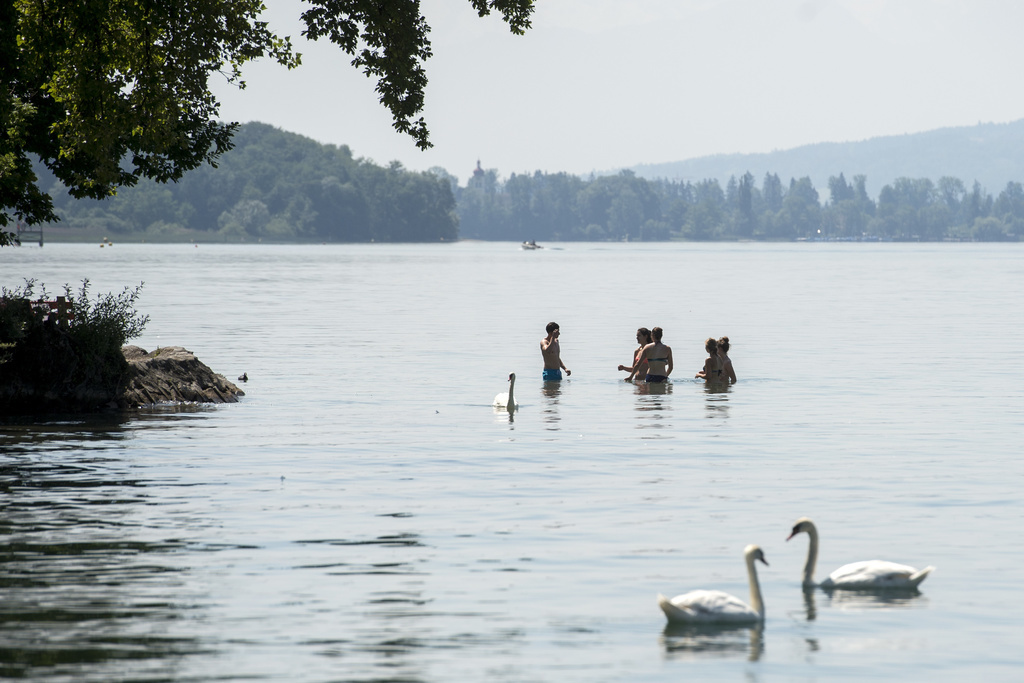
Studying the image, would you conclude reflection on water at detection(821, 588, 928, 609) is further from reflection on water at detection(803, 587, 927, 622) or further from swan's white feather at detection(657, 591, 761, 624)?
swan's white feather at detection(657, 591, 761, 624)

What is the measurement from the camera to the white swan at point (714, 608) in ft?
36.8

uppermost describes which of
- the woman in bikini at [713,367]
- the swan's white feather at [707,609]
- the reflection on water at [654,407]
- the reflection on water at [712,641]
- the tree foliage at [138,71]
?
the tree foliage at [138,71]

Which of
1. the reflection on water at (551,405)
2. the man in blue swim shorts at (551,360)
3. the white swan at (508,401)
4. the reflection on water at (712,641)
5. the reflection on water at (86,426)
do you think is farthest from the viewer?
the man in blue swim shorts at (551,360)

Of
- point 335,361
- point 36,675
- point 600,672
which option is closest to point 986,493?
point 600,672

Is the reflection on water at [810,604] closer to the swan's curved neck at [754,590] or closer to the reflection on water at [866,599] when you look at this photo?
the reflection on water at [866,599]

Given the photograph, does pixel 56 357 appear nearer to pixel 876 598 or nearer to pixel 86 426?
pixel 86 426

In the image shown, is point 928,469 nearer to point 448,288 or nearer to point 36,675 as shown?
point 36,675

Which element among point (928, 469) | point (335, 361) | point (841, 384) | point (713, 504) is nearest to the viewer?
point (713, 504)

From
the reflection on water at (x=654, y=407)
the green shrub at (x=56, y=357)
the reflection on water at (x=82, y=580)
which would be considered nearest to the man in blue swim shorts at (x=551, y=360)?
the reflection on water at (x=654, y=407)

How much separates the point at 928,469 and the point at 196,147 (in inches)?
544

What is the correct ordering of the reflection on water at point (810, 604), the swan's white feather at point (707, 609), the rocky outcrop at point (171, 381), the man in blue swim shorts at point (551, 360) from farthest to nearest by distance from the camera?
the man in blue swim shorts at point (551, 360), the rocky outcrop at point (171, 381), the reflection on water at point (810, 604), the swan's white feather at point (707, 609)

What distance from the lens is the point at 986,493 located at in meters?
17.5

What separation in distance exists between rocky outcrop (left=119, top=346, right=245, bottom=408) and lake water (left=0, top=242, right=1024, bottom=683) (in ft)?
2.52

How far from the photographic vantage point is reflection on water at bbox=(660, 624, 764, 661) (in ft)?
35.4
